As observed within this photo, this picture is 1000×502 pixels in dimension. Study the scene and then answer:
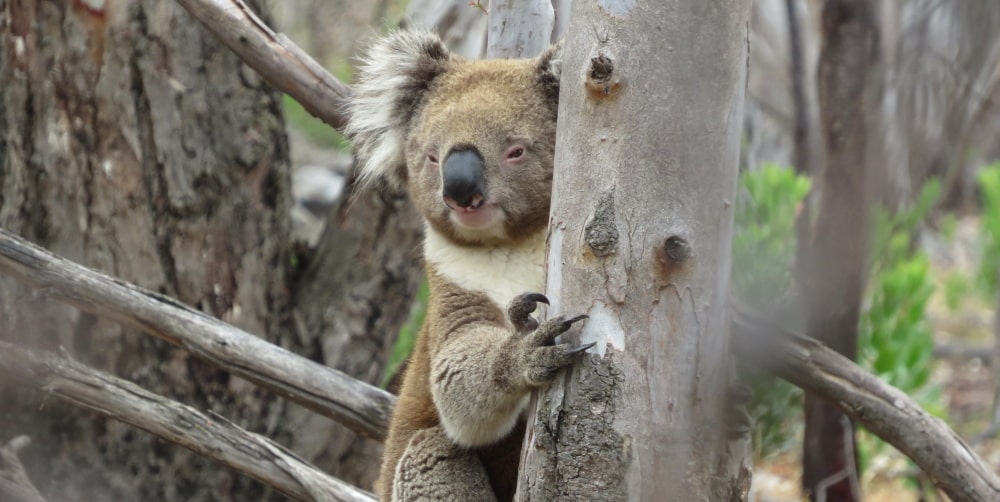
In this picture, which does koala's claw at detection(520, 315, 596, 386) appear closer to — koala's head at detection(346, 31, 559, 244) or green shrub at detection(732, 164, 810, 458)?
koala's head at detection(346, 31, 559, 244)

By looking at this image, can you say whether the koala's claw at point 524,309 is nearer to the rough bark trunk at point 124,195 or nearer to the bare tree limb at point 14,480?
the bare tree limb at point 14,480

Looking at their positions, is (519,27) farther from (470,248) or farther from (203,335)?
(203,335)

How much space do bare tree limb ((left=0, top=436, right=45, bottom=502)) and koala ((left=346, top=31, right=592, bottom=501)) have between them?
1106 mm

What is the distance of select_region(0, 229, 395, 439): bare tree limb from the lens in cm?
302

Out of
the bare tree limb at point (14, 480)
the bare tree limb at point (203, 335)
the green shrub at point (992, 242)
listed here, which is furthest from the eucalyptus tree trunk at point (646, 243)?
the green shrub at point (992, 242)

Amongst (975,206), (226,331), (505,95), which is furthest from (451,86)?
(975,206)

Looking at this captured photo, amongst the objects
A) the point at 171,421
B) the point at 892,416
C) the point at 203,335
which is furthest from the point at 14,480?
the point at 892,416

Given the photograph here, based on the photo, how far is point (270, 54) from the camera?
10.2 feet

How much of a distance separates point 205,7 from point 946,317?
834 centimetres

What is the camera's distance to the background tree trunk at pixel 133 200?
145 inches

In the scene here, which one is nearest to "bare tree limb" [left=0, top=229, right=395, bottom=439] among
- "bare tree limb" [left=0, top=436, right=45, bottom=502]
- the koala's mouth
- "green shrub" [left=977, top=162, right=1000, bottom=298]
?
"bare tree limb" [left=0, top=436, right=45, bottom=502]

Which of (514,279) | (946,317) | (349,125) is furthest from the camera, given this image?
(946,317)

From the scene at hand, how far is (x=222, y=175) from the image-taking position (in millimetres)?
3881

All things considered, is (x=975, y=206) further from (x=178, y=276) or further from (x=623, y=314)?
(x=623, y=314)
